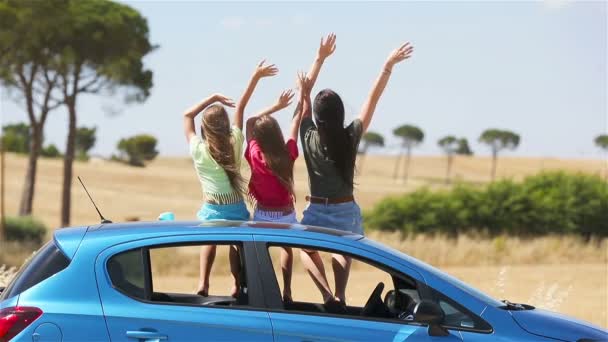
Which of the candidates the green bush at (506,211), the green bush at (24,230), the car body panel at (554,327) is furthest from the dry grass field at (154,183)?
the car body panel at (554,327)

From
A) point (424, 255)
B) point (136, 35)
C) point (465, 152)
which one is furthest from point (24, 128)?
point (424, 255)

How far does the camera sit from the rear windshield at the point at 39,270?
226 inches

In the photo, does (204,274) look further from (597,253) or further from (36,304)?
(597,253)

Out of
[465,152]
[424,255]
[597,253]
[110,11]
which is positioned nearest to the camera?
[424,255]

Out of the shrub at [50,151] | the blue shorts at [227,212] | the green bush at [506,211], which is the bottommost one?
the shrub at [50,151]

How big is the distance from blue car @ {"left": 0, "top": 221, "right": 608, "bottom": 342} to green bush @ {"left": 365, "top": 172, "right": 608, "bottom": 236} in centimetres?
2984

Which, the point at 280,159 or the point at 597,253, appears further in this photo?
the point at 597,253

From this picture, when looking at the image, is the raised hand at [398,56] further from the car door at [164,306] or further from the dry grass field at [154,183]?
the dry grass field at [154,183]

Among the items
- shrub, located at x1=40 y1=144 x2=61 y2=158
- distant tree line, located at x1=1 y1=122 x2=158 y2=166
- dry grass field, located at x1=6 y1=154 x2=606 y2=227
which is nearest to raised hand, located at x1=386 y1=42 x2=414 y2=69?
dry grass field, located at x1=6 y1=154 x2=606 y2=227

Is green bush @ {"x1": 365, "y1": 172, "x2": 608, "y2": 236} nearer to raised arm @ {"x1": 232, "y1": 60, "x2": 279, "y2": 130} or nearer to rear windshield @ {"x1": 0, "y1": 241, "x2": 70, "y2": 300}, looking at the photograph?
raised arm @ {"x1": 232, "y1": 60, "x2": 279, "y2": 130}

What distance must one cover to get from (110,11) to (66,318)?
36.3m

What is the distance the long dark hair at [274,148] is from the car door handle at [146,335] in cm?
214

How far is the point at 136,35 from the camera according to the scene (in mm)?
41312

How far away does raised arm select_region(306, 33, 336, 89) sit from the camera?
823 cm
